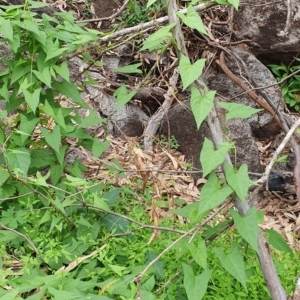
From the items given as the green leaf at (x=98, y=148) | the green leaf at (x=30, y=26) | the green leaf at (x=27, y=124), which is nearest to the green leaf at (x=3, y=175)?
the green leaf at (x=27, y=124)

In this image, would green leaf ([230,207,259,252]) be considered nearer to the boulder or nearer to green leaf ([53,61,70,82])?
green leaf ([53,61,70,82])

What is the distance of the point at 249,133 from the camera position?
4.08 metres

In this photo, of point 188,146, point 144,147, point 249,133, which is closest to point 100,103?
point 144,147

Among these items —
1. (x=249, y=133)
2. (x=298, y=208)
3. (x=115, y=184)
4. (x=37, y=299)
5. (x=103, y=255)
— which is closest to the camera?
(x=37, y=299)

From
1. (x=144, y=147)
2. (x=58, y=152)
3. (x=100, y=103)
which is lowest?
(x=144, y=147)

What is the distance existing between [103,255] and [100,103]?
7.84 ft

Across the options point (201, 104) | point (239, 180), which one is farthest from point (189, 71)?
point (239, 180)

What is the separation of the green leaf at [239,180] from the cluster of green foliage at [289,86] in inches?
130

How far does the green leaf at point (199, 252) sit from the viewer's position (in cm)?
182

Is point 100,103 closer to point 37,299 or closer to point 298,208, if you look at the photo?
point 298,208

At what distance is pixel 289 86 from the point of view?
16.1 feet

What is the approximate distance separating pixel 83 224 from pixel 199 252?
30.5 inches

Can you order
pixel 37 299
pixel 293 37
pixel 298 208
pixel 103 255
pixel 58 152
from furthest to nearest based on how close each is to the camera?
pixel 293 37 < pixel 298 208 < pixel 58 152 < pixel 103 255 < pixel 37 299

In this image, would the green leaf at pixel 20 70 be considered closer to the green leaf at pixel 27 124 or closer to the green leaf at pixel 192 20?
the green leaf at pixel 27 124
